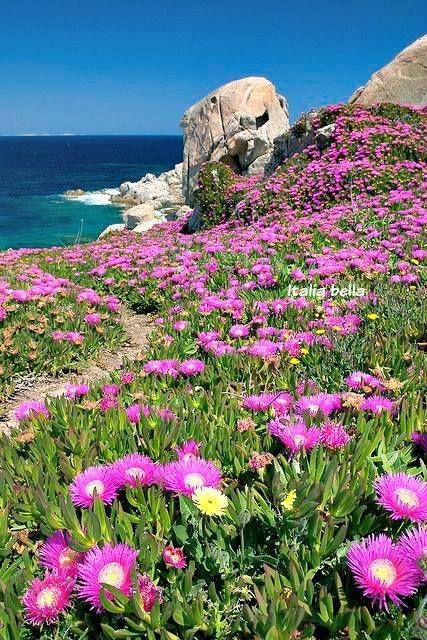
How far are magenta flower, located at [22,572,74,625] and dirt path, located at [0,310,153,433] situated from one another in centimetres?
192

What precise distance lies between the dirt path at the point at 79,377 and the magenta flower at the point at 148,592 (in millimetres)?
2049

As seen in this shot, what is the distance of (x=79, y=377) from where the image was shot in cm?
495

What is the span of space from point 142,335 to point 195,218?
10.1 metres

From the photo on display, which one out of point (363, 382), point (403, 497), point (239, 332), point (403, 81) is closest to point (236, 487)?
point (403, 497)

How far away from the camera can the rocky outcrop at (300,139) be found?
1436cm

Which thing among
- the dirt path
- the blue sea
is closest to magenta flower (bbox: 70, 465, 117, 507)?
the dirt path

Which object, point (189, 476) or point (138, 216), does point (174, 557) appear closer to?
point (189, 476)

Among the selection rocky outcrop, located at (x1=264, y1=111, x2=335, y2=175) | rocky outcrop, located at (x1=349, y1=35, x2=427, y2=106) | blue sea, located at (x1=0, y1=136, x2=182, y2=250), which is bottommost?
blue sea, located at (x1=0, y1=136, x2=182, y2=250)

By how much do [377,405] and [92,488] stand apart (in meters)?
1.23

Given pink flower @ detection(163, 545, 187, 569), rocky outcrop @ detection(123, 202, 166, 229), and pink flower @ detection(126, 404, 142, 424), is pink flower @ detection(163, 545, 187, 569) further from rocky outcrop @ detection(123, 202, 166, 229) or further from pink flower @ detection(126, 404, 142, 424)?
rocky outcrop @ detection(123, 202, 166, 229)

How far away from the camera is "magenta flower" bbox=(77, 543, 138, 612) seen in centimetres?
139

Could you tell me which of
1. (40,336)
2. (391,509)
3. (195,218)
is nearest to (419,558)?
(391,509)

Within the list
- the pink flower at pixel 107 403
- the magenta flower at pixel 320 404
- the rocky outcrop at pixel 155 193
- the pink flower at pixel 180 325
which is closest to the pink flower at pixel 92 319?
the pink flower at pixel 180 325

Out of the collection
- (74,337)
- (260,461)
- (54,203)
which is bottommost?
(54,203)
